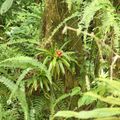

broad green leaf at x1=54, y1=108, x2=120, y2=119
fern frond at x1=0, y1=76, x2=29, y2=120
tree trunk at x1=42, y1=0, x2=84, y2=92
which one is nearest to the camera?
broad green leaf at x1=54, y1=108, x2=120, y2=119

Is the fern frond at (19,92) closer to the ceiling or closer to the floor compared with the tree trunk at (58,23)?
closer to the floor

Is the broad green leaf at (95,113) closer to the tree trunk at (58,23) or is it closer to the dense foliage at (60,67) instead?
the dense foliage at (60,67)

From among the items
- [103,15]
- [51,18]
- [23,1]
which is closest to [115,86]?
[103,15]

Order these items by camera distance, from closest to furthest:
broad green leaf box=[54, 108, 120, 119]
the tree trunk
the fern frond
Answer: broad green leaf box=[54, 108, 120, 119]
the fern frond
the tree trunk

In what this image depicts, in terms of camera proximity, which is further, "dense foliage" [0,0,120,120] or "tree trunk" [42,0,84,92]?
"tree trunk" [42,0,84,92]

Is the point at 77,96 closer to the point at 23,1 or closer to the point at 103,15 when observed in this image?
the point at 103,15

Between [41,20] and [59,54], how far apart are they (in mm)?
363

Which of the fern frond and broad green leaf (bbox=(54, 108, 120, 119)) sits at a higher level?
the fern frond

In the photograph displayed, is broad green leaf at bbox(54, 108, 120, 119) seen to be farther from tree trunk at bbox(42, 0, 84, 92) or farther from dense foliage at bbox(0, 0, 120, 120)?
tree trunk at bbox(42, 0, 84, 92)

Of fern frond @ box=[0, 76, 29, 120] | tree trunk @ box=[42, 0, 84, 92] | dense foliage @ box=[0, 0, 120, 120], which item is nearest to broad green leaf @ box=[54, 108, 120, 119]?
dense foliage @ box=[0, 0, 120, 120]

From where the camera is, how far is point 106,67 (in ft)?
7.06

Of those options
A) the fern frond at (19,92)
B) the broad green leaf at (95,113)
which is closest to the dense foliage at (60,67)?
the fern frond at (19,92)

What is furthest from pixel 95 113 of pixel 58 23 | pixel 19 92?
pixel 58 23

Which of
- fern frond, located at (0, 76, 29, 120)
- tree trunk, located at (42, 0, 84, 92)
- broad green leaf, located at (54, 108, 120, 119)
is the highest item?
tree trunk, located at (42, 0, 84, 92)
